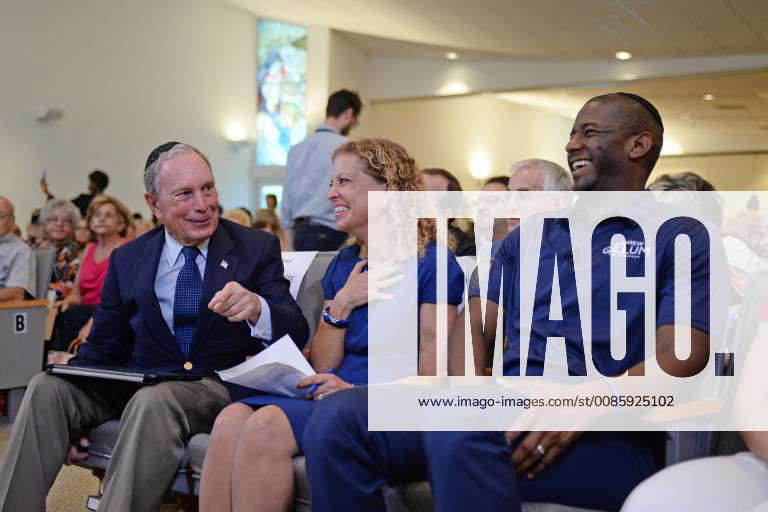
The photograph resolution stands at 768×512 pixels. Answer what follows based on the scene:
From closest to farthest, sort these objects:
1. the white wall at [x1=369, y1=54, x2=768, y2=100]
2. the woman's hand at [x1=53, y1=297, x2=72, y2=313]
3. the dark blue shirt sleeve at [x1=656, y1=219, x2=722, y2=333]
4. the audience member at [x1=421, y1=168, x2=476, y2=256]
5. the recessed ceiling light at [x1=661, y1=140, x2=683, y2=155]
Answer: the dark blue shirt sleeve at [x1=656, y1=219, x2=722, y2=333] → the audience member at [x1=421, y1=168, x2=476, y2=256] → the woman's hand at [x1=53, y1=297, x2=72, y2=313] → the white wall at [x1=369, y1=54, x2=768, y2=100] → the recessed ceiling light at [x1=661, y1=140, x2=683, y2=155]

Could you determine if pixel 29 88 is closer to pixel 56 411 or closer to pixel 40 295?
pixel 40 295

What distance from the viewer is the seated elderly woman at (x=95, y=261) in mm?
4766

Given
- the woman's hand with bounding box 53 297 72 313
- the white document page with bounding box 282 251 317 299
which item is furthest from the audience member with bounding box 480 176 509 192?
the woman's hand with bounding box 53 297 72 313

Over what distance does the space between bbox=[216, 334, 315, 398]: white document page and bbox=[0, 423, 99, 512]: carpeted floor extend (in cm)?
135

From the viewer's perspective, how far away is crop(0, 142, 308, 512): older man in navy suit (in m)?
2.15

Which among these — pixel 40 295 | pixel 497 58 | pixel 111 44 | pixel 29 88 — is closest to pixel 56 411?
pixel 40 295

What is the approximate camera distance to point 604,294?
1873 mm

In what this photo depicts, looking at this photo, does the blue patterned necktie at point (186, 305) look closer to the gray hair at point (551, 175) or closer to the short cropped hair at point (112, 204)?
the gray hair at point (551, 175)

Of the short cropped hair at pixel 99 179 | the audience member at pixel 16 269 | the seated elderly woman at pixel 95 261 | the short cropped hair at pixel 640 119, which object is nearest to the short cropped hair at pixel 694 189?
the short cropped hair at pixel 640 119

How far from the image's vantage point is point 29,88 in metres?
9.56

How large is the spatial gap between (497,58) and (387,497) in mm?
10403

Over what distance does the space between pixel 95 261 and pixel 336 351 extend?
9.73ft

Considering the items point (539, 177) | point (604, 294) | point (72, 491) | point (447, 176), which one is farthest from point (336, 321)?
point (447, 176)

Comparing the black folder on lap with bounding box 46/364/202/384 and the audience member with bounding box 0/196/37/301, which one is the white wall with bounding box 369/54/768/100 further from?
the black folder on lap with bounding box 46/364/202/384
